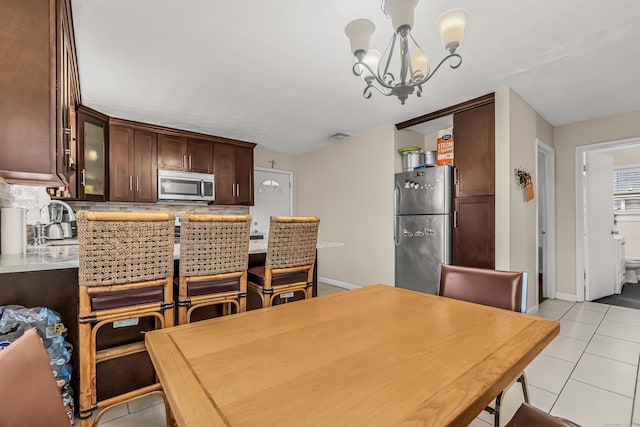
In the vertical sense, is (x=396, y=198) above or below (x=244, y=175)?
below

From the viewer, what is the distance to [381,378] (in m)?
0.71

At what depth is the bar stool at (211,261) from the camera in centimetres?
169

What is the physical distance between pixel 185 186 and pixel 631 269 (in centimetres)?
718

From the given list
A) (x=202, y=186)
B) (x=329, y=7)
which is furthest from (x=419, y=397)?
(x=202, y=186)

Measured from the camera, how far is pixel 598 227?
3988 mm

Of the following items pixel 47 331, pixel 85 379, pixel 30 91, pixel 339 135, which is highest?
pixel 339 135

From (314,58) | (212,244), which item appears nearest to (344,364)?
(212,244)

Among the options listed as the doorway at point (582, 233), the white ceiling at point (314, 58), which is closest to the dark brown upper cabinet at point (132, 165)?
the white ceiling at point (314, 58)

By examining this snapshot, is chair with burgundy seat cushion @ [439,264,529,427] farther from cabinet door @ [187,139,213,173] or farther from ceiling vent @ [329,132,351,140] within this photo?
cabinet door @ [187,139,213,173]

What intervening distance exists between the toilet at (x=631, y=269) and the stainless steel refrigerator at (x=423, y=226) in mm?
3822

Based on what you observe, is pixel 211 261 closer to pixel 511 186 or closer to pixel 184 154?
pixel 511 186

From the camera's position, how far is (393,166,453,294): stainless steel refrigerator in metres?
3.38

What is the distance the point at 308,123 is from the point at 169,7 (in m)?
2.32

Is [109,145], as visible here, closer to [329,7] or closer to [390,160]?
[329,7]
